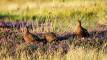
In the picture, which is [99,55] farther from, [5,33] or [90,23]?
[90,23]

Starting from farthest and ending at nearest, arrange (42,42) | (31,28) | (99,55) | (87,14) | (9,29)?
1. (87,14)
2. (31,28)
3. (9,29)
4. (42,42)
5. (99,55)

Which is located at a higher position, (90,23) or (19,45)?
(19,45)

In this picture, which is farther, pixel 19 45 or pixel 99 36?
pixel 99 36

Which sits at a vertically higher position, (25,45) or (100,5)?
(25,45)

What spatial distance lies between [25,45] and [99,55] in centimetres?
175

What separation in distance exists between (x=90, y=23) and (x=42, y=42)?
488cm

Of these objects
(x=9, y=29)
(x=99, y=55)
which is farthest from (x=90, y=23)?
(x=99, y=55)

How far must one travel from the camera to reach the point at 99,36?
45.3 feet

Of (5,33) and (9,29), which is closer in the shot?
(5,33)

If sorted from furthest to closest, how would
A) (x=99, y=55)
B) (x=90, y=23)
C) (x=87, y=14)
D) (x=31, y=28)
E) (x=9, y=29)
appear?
(x=87, y=14) → (x=90, y=23) → (x=31, y=28) → (x=9, y=29) → (x=99, y=55)

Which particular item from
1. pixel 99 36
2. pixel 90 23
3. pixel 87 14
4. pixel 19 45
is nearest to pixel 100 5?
pixel 87 14

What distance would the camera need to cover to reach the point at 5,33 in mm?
13977

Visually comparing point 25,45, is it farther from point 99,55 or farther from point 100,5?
point 100,5

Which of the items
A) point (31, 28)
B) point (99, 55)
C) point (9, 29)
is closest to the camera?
point (99, 55)
